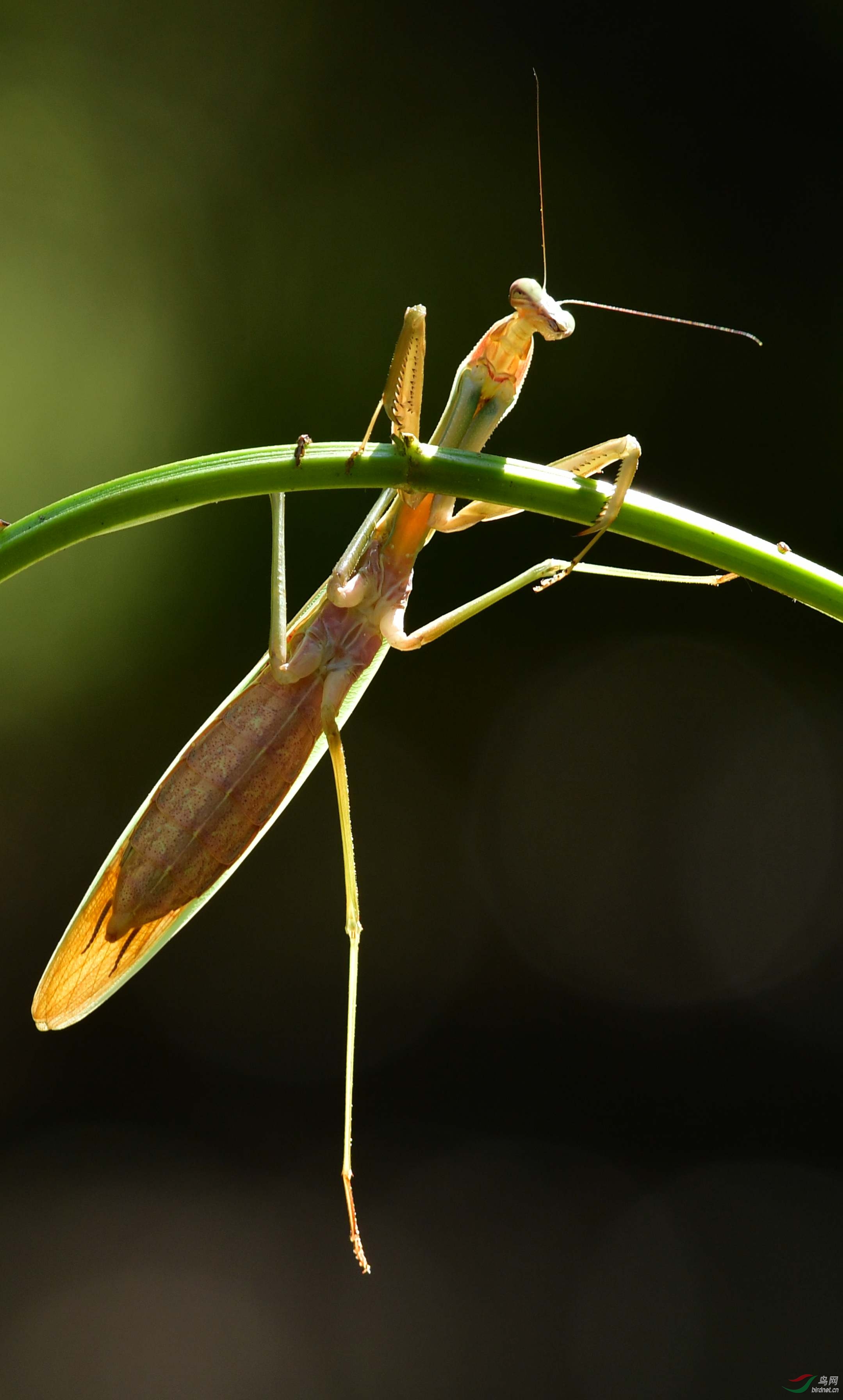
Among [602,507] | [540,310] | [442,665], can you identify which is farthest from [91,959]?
[442,665]

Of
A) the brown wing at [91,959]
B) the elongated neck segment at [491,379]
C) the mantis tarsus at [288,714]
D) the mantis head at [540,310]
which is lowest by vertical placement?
the brown wing at [91,959]

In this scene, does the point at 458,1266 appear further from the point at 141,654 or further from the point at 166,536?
the point at 166,536

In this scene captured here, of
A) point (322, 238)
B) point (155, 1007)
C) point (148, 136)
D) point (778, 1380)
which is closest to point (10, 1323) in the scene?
point (155, 1007)

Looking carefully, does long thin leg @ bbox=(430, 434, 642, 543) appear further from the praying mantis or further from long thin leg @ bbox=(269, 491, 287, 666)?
long thin leg @ bbox=(269, 491, 287, 666)

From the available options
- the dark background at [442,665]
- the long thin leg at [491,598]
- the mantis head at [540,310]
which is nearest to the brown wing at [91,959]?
the long thin leg at [491,598]

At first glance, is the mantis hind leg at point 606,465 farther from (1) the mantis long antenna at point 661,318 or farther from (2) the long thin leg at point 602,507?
(1) the mantis long antenna at point 661,318

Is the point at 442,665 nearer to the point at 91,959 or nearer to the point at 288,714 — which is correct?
the point at 288,714
